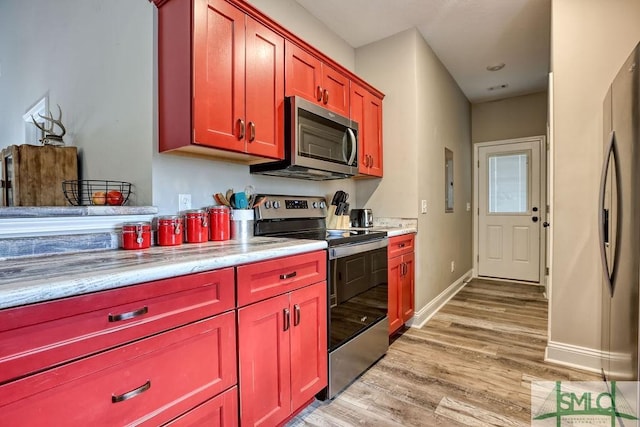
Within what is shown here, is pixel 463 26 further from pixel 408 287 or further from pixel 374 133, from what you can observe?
pixel 408 287

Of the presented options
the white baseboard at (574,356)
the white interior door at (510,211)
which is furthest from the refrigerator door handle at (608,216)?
the white interior door at (510,211)

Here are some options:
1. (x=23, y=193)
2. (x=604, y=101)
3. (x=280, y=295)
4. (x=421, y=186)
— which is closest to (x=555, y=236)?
(x=604, y=101)

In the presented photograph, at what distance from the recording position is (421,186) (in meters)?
2.95

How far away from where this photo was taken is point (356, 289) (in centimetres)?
191

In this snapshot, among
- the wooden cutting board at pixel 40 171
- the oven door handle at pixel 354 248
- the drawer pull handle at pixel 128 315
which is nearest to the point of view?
the drawer pull handle at pixel 128 315

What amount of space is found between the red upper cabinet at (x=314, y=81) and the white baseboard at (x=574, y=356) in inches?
89.5

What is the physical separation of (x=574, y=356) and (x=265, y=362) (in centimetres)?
213

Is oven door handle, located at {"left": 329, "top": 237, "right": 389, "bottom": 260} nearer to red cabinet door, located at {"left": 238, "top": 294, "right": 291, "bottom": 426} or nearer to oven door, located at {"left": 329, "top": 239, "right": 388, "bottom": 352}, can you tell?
oven door, located at {"left": 329, "top": 239, "right": 388, "bottom": 352}

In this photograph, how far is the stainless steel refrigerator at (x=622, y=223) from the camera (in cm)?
127

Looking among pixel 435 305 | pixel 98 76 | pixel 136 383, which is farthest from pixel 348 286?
pixel 98 76

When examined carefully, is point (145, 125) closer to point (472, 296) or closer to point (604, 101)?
point (604, 101)

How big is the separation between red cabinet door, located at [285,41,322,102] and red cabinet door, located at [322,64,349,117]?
6 cm

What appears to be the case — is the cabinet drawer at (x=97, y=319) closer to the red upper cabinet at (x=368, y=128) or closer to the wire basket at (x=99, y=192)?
the wire basket at (x=99, y=192)

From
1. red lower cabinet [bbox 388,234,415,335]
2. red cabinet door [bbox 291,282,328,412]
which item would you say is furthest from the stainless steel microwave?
red cabinet door [bbox 291,282,328,412]
